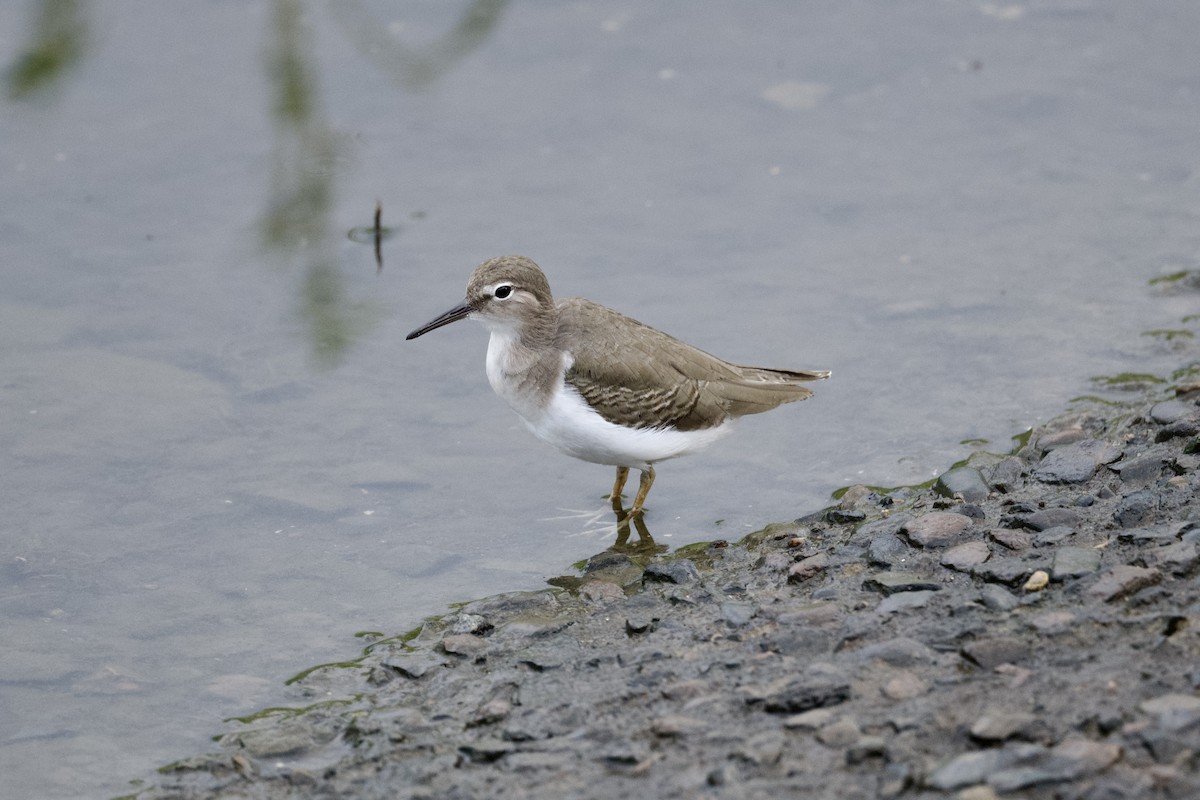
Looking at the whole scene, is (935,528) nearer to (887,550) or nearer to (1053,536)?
(887,550)

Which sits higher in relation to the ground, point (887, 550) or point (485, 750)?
point (887, 550)

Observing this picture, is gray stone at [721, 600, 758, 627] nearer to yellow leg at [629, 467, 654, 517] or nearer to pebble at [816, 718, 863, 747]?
pebble at [816, 718, 863, 747]

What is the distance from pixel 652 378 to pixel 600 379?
32 centimetres

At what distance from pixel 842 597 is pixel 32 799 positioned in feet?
12.0

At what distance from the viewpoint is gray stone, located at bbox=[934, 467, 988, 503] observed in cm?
730

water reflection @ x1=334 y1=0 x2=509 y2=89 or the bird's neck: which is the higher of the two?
water reflection @ x1=334 y1=0 x2=509 y2=89

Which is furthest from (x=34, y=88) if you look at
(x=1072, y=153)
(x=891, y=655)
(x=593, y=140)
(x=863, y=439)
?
(x=891, y=655)

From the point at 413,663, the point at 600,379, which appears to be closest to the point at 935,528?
the point at 600,379

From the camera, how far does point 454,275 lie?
10258 millimetres

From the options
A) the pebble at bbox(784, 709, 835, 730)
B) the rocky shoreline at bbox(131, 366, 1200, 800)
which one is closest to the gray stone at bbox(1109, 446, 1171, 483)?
the rocky shoreline at bbox(131, 366, 1200, 800)

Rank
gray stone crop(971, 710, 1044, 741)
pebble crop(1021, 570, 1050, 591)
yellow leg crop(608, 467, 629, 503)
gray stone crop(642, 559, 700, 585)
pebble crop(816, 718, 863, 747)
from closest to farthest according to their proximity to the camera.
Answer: gray stone crop(971, 710, 1044, 741) < pebble crop(816, 718, 863, 747) < pebble crop(1021, 570, 1050, 591) < gray stone crop(642, 559, 700, 585) < yellow leg crop(608, 467, 629, 503)

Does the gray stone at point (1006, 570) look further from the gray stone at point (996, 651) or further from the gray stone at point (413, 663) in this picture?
the gray stone at point (413, 663)

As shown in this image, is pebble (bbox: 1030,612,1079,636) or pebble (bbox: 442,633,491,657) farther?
pebble (bbox: 442,633,491,657)

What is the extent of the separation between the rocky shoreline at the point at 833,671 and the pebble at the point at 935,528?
0.04 feet
